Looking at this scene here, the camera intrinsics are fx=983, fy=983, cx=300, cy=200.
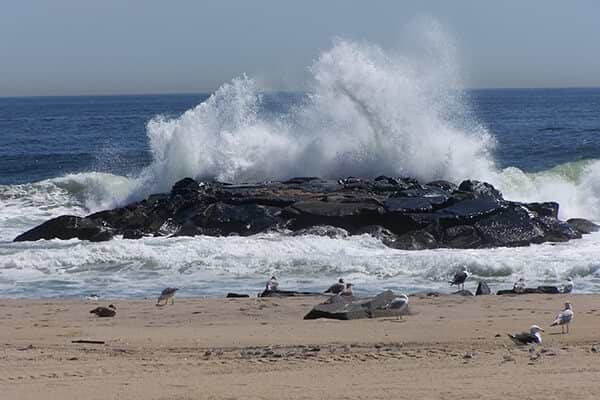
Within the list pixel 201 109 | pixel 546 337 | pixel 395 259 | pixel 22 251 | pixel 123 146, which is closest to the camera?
pixel 546 337

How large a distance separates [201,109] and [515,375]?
20.9m

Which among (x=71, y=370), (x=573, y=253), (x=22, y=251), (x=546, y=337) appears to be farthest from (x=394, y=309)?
(x=22, y=251)

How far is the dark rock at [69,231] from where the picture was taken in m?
18.8

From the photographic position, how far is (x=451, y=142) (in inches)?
1027

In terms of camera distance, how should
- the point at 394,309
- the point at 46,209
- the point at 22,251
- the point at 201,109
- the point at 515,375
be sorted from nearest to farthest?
1. the point at 515,375
2. the point at 394,309
3. the point at 22,251
4. the point at 46,209
5. the point at 201,109

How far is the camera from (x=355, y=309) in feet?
36.6

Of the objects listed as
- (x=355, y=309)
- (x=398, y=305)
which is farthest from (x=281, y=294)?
(x=398, y=305)

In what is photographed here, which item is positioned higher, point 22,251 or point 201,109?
point 201,109

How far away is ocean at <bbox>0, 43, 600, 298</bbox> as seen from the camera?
15.6m

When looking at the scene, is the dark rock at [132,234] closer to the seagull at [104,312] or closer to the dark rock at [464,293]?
the seagull at [104,312]

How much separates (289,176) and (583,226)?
863cm

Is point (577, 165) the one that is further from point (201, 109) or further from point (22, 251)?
point (22, 251)

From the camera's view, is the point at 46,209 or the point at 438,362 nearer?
the point at 438,362

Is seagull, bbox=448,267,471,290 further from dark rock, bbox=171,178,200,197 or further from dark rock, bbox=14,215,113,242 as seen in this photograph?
dark rock, bbox=171,178,200,197
